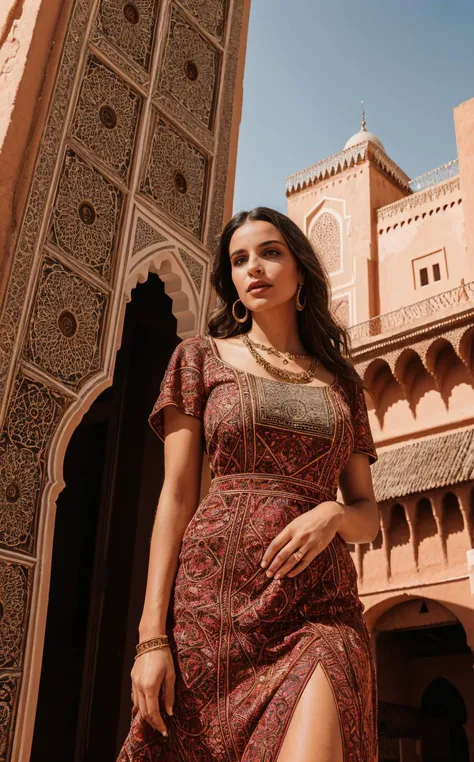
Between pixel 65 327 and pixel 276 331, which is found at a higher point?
pixel 65 327

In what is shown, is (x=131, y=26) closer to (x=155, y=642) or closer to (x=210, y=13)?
(x=210, y=13)

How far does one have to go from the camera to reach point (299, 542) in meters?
1.15

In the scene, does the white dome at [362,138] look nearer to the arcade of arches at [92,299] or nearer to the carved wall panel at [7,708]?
the arcade of arches at [92,299]

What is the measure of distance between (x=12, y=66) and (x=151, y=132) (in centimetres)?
78

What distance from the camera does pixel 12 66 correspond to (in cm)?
300

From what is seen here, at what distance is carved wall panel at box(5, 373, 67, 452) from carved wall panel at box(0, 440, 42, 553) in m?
0.05

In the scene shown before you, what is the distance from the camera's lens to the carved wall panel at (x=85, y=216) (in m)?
3.08

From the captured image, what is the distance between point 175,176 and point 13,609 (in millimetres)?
2151

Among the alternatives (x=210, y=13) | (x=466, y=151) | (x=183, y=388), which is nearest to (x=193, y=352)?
(x=183, y=388)

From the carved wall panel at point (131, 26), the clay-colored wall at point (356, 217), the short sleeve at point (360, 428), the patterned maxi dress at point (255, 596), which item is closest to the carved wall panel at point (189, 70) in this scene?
the carved wall panel at point (131, 26)

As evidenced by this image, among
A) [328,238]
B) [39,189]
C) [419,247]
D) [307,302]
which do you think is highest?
[328,238]

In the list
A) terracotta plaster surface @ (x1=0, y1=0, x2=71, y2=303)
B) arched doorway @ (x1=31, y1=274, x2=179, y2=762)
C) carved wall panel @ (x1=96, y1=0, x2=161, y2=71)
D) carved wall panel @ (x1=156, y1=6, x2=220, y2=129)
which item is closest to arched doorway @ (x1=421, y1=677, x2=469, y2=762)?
arched doorway @ (x1=31, y1=274, x2=179, y2=762)

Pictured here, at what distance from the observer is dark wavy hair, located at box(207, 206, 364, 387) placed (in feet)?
4.78

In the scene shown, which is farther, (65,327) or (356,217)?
(356,217)
